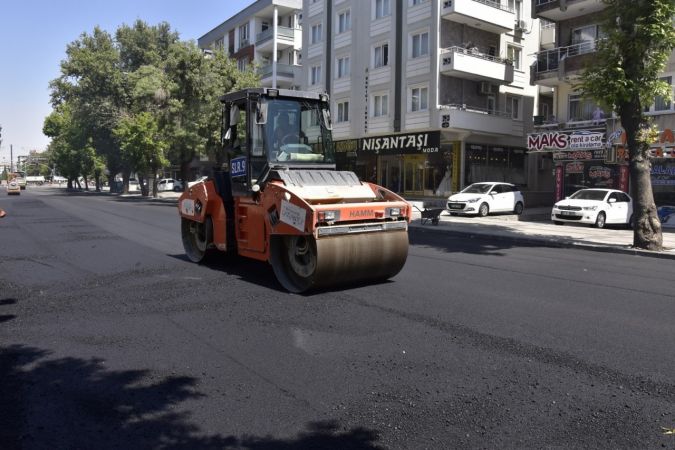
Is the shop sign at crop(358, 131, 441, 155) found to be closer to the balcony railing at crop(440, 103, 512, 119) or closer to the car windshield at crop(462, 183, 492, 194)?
the balcony railing at crop(440, 103, 512, 119)

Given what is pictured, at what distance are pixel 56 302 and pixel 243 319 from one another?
2.79 metres

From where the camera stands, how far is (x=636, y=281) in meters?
9.97

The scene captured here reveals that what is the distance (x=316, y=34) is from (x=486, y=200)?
18778 mm

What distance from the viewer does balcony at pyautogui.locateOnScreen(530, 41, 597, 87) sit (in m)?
24.6

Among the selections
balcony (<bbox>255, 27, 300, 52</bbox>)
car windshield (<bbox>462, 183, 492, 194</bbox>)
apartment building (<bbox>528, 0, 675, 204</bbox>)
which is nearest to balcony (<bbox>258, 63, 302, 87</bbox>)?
balcony (<bbox>255, 27, 300, 52</bbox>)

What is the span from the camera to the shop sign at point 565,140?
23.7 meters

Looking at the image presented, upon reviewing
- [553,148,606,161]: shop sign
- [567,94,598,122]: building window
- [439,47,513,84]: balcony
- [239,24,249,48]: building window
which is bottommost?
[553,148,606,161]: shop sign

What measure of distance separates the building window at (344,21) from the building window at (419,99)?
7081 millimetres

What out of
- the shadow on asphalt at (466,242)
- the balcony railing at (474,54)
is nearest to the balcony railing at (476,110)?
the balcony railing at (474,54)

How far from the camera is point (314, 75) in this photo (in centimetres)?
3828

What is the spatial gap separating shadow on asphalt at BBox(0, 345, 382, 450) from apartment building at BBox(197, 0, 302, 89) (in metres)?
36.3

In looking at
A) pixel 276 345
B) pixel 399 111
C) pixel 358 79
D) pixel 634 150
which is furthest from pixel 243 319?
pixel 358 79

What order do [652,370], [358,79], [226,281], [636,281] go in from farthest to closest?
[358,79] < [636,281] < [226,281] < [652,370]

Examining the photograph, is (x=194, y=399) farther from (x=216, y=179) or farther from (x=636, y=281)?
(x=636, y=281)
